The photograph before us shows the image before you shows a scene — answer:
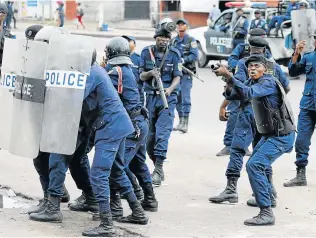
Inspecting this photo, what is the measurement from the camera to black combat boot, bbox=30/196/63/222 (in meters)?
8.09

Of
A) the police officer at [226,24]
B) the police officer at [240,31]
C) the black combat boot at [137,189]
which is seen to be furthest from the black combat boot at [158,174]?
the police officer at [226,24]

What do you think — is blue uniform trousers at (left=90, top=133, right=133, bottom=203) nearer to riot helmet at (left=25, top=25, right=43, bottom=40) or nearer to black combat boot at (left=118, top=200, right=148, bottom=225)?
black combat boot at (left=118, top=200, right=148, bottom=225)

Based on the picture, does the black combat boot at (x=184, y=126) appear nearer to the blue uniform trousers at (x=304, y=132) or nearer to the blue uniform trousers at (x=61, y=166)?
the blue uniform trousers at (x=304, y=132)

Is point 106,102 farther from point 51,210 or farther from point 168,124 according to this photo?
point 168,124

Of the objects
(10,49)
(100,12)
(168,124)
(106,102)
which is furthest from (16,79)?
(100,12)

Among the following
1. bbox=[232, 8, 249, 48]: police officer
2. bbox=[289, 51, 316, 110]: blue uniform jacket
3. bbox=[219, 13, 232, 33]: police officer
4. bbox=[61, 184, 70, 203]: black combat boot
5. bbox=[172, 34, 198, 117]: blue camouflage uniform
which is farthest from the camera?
bbox=[219, 13, 232, 33]: police officer

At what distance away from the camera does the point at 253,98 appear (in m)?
8.28

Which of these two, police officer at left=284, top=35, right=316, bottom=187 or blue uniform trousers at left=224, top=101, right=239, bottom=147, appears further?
blue uniform trousers at left=224, top=101, right=239, bottom=147

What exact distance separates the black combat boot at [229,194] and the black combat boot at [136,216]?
138 centimetres

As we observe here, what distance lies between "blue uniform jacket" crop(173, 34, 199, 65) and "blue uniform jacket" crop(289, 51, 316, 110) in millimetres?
4294

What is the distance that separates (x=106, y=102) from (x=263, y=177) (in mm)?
1770

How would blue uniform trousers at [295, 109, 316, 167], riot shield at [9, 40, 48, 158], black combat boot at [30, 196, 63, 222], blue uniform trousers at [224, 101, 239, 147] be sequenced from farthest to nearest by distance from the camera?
blue uniform trousers at [224, 101, 239, 147], blue uniform trousers at [295, 109, 316, 167], black combat boot at [30, 196, 63, 222], riot shield at [9, 40, 48, 158]

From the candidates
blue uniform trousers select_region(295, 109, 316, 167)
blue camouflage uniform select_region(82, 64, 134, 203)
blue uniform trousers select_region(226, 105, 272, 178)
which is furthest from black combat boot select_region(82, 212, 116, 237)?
blue uniform trousers select_region(295, 109, 316, 167)

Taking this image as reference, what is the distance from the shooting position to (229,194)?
9.41 m
